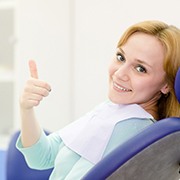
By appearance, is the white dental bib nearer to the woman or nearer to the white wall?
the woman

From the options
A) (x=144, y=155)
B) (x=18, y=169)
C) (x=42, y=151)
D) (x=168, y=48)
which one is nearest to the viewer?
(x=144, y=155)

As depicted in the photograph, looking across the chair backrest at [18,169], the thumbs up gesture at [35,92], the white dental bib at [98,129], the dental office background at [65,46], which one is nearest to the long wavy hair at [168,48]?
the white dental bib at [98,129]

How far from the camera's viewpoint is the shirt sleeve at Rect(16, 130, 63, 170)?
4.12ft

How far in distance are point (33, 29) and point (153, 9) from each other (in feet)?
2.93

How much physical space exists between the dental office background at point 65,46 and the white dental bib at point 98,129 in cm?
164

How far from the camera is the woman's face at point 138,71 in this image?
110 centimetres

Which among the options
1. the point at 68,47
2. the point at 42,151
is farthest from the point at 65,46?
the point at 42,151

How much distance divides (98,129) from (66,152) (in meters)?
0.13

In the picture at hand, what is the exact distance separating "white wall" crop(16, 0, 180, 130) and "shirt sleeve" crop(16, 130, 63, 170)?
157 cm

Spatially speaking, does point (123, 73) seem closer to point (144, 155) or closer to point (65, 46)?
point (144, 155)

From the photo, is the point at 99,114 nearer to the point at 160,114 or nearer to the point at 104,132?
the point at 104,132

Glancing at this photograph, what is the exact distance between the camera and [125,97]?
1.14 metres

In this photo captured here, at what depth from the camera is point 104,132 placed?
3.52ft

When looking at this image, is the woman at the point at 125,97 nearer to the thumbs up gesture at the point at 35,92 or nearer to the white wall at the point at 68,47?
the thumbs up gesture at the point at 35,92
